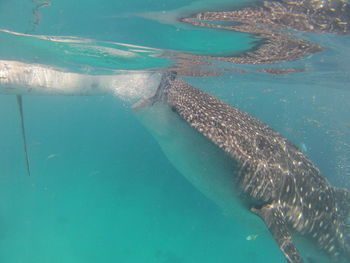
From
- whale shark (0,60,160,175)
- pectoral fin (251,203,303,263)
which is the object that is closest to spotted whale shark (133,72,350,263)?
pectoral fin (251,203,303,263)

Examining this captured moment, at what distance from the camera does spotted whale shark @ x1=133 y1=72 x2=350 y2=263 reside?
10.9 ft

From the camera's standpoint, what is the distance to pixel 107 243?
48.7 ft

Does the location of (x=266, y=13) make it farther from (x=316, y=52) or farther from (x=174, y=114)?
(x=316, y=52)

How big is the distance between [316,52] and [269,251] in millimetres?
11314

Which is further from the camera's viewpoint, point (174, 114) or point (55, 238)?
point (55, 238)

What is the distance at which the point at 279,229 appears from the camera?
11.6ft

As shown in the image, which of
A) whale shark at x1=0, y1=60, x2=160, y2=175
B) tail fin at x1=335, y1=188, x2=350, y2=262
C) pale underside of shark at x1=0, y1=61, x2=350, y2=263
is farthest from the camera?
whale shark at x1=0, y1=60, x2=160, y2=175

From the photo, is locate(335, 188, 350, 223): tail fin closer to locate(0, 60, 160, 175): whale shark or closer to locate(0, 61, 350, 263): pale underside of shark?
locate(0, 61, 350, 263): pale underside of shark

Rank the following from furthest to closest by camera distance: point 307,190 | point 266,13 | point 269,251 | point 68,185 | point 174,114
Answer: point 68,185 < point 269,251 < point 266,13 < point 307,190 < point 174,114

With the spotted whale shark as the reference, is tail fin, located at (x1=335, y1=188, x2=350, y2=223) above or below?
below

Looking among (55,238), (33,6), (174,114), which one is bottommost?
(55,238)

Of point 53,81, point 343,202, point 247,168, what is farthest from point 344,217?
point 53,81

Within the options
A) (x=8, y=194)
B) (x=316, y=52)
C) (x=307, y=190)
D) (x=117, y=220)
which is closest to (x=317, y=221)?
(x=307, y=190)

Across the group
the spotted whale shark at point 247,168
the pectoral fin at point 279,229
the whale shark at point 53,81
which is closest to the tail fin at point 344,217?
the spotted whale shark at point 247,168
